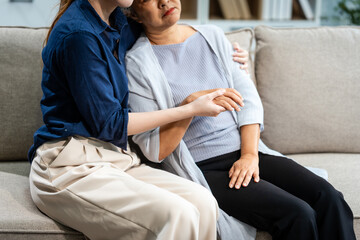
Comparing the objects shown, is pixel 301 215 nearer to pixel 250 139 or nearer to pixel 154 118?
pixel 250 139

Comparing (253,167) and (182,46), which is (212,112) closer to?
(253,167)

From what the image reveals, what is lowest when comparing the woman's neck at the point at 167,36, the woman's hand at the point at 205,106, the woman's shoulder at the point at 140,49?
the woman's hand at the point at 205,106

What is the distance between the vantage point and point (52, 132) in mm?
1344

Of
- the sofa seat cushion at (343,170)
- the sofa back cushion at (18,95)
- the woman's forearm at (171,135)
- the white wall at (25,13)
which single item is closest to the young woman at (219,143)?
the woman's forearm at (171,135)

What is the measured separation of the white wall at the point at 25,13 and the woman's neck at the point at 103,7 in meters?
1.80

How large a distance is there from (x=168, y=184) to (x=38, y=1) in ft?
7.55

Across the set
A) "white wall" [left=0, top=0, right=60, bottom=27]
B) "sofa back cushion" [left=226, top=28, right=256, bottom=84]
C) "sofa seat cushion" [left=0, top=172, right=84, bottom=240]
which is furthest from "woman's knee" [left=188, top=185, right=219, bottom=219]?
"white wall" [left=0, top=0, right=60, bottom=27]

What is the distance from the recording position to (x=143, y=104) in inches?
57.6

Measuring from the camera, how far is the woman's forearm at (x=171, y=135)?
142 cm

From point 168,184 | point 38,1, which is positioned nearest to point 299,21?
point 38,1

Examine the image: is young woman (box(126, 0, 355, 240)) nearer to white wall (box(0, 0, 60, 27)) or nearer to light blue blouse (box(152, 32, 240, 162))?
light blue blouse (box(152, 32, 240, 162))

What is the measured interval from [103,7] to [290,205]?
0.81 metres

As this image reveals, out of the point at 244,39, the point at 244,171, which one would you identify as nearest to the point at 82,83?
the point at 244,171

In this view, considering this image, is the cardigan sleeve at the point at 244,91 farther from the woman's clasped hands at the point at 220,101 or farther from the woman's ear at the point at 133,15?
the woman's ear at the point at 133,15
